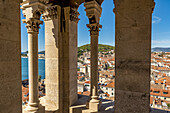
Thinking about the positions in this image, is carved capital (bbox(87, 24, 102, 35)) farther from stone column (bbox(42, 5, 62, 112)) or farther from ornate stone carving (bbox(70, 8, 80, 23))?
stone column (bbox(42, 5, 62, 112))

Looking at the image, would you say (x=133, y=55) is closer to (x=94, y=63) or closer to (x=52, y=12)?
(x=94, y=63)

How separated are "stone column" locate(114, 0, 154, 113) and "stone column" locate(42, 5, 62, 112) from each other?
4240 millimetres

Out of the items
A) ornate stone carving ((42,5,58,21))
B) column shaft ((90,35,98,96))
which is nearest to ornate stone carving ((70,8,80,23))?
ornate stone carving ((42,5,58,21))

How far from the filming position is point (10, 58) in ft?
9.64

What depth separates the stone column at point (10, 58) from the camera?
2.76 m

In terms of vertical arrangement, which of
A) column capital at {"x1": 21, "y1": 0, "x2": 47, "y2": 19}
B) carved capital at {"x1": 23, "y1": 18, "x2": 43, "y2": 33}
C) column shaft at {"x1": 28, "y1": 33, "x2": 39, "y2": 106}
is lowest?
column shaft at {"x1": 28, "y1": 33, "x2": 39, "y2": 106}

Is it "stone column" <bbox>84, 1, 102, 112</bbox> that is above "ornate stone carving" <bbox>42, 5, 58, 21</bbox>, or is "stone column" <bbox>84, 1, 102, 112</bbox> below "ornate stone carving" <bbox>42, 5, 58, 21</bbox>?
below

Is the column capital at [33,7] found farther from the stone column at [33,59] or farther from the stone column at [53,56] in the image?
the stone column at [53,56]

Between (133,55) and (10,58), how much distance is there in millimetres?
3716

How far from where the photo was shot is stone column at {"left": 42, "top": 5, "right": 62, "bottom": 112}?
7352 millimetres

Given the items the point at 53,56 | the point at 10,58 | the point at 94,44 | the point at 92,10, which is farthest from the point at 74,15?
the point at 10,58

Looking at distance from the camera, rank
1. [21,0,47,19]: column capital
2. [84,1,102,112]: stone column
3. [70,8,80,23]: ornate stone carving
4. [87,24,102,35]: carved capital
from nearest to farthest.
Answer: [21,0,47,19]: column capital
[84,1,102,112]: stone column
[87,24,102,35]: carved capital
[70,8,80,23]: ornate stone carving

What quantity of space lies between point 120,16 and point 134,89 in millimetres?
2612

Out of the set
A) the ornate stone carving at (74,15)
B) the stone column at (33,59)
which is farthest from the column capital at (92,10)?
the stone column at (33,59)
